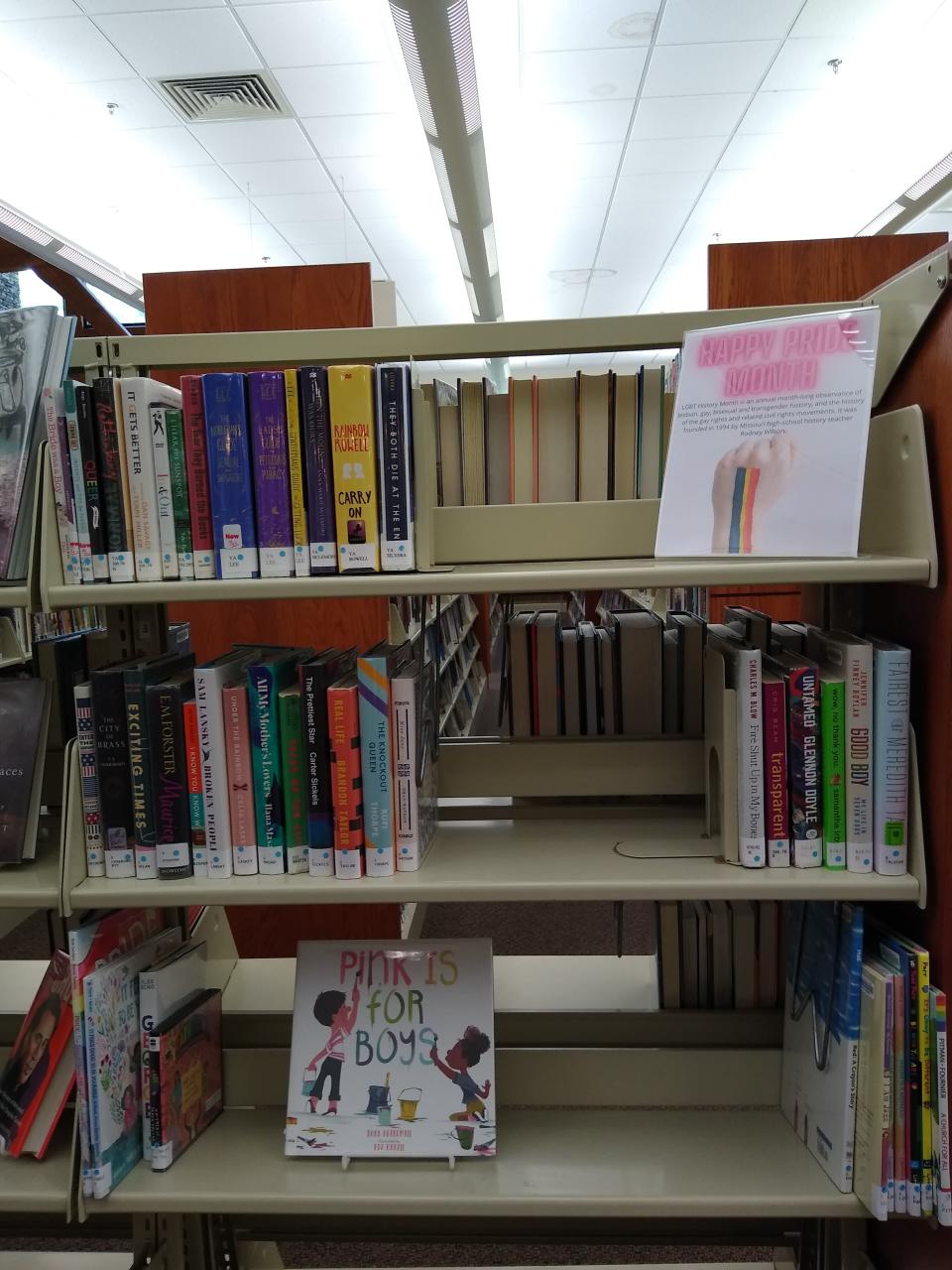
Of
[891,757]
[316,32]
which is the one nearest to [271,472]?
[891,757]

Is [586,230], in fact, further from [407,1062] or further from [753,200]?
[407,1062]

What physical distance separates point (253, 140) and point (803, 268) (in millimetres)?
2533

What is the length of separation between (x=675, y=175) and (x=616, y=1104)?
450 cm

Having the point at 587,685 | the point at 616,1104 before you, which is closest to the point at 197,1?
the point at 587,685

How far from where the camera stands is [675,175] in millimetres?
4551

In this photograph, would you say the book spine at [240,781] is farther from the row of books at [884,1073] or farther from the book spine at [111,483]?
the row of books at [884,1073]

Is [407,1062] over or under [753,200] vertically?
under

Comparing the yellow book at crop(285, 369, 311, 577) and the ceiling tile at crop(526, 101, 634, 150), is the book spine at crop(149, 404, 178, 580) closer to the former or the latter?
the yellow book at crop(285, 369, 311, 577)

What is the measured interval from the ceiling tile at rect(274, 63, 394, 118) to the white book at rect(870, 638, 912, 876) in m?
3.22

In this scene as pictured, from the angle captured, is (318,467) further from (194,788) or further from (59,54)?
(59,54)

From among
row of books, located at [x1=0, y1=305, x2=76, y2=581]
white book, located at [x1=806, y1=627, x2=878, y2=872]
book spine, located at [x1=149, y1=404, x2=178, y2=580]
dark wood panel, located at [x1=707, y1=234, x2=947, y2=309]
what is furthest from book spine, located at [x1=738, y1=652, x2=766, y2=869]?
dark wood panel, located at [x1=707, y1=234, x2=947, y2=309]

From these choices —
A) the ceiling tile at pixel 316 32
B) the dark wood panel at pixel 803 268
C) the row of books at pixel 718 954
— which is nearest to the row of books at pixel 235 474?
the row of books at pixel 718 954

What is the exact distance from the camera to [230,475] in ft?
3.81

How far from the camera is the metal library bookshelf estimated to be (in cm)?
113
